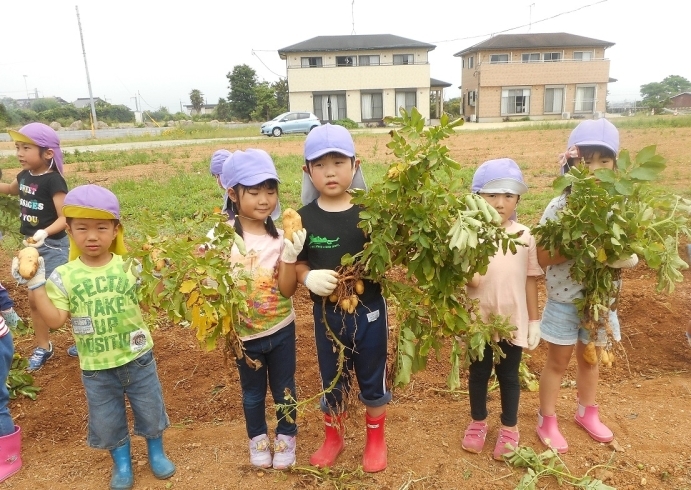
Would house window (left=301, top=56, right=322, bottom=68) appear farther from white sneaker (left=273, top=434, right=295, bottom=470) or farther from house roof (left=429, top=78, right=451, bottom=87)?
white sneaker (left=273, top=434, right=295, bottom=470)

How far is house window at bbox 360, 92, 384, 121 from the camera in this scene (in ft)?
112

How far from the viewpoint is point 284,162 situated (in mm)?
12758

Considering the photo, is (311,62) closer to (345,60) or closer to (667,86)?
(345,60)

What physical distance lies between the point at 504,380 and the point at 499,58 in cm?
3642

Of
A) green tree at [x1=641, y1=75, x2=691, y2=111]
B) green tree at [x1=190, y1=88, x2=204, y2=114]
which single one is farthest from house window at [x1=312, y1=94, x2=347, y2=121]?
green tree at [x1=641, y1=75, x2=691, y2=111]

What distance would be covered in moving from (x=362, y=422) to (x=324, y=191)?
5.30 feet

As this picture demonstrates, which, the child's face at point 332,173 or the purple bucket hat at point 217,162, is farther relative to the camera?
the purple bucket hat at point 217,162

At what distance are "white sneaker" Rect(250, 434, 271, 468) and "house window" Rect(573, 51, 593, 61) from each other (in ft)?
127

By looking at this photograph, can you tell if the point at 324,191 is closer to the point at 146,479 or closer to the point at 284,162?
the point at 146,479

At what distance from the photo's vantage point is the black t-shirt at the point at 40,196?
371 centimetres

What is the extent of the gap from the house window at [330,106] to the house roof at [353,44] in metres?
2.95

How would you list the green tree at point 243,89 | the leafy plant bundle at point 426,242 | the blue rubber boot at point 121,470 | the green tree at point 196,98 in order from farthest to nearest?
the green tree at point 196,98 → the green tree at point 243,89 → the blue rubber boot at point 121,470 → the leafy plant bundle at point 426,242

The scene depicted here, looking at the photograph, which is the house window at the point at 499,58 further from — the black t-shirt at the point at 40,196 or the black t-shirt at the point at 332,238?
the black t-shirt at the point at 332,238

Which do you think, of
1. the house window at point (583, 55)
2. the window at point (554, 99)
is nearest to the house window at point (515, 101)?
the window at point (554, 99)
